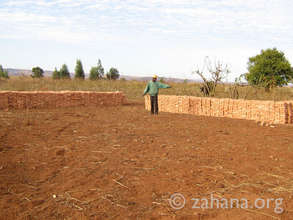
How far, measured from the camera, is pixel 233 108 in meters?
9.08

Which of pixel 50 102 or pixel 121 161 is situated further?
pixel 50 102

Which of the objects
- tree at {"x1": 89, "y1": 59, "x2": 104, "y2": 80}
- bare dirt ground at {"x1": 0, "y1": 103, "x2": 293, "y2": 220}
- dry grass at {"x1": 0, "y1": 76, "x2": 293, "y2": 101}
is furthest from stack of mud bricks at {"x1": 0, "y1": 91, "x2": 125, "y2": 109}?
tree at {"x1": 89, "y1": 59, "x2": 104, "y2": 80}

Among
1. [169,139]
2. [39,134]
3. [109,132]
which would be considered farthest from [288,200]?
[39,134]

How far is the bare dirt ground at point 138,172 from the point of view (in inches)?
A: 107

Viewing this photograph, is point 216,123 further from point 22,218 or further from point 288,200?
point 22,218

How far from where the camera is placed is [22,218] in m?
2.56

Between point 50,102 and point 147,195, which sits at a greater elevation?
point 50,102

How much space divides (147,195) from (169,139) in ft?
9.13

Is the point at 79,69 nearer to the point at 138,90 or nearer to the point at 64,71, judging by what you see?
the point at 64,71

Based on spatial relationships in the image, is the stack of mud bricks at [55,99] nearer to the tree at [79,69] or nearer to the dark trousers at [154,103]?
the dark trousers at [154,103]

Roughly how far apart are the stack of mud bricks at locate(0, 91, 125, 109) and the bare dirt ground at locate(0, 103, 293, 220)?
→ 4.76 meters

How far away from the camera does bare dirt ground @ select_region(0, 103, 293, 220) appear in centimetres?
273

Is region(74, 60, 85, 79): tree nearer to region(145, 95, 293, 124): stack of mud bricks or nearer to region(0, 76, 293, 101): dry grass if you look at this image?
region(0, 76, 293, 101): dry grass

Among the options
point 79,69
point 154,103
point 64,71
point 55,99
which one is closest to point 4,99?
point 55,99
